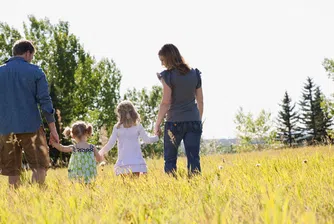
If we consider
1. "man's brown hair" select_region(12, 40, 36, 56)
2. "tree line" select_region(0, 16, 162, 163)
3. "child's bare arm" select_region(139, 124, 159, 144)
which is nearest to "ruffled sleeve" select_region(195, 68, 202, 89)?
"child's bare arm" select_region(139, 124, 159, 144)

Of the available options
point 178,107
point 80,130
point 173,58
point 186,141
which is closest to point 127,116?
point 80,130

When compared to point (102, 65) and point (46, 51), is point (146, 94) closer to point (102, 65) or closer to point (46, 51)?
point (102, 65)

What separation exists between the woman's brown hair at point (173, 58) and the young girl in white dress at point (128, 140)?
94 cm

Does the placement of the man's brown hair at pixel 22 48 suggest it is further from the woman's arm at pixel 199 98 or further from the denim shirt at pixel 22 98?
the woman's arm at pixel 199 98

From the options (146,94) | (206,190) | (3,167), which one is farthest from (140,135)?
(146,94)

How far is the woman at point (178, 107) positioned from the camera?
592 cm

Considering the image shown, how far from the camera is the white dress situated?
21.0ft

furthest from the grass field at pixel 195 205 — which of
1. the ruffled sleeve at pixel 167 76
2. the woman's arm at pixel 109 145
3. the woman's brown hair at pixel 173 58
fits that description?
the woman's arm at pixel 109 145

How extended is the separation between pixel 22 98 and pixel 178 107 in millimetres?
2026

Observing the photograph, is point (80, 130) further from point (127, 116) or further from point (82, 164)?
point (127, 116)

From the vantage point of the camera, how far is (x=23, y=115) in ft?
18.9

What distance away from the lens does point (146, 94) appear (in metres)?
65.4

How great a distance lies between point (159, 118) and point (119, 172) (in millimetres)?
1040

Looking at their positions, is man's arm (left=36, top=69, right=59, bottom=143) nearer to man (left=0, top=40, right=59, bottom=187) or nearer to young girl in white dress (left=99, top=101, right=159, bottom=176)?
man (left=0, top=40, right=59, bottom=187)
